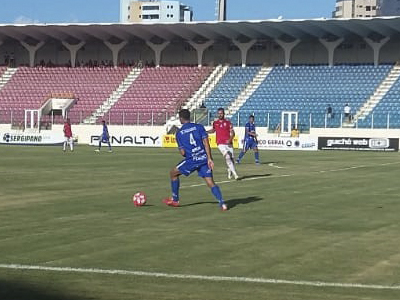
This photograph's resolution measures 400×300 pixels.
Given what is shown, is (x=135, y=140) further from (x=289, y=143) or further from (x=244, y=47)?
(x=244, y=47)

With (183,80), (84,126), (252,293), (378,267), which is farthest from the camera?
(183,80)

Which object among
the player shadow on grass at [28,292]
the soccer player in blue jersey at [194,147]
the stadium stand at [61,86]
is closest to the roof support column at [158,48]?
the stadium stand at [61,86]

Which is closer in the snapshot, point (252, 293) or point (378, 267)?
point (252, 293)

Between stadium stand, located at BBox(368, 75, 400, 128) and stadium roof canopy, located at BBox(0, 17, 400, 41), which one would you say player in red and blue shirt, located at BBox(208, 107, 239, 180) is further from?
stadium roof canopy, located at BBox(0, 17, 400, 41)

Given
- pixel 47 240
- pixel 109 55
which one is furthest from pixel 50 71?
pixel 47 240

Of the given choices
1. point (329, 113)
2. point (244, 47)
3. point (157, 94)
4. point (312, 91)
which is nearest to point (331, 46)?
point (312, 91)

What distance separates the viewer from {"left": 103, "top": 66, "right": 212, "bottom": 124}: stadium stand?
2547 inches

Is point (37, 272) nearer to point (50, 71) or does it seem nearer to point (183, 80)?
point (183, 80)

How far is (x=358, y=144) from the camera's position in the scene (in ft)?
185

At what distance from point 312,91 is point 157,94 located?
42.2 ft

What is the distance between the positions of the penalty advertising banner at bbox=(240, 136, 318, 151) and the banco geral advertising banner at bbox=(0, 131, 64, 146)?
14240mm

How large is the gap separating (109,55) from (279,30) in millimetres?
17710

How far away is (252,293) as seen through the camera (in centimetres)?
→ 843

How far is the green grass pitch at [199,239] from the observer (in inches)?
341
